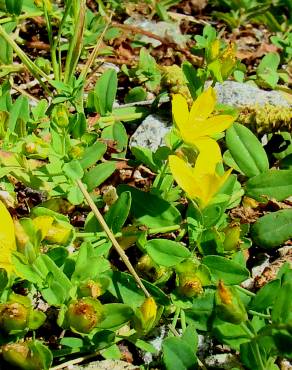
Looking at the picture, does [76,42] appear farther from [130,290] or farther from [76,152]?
[130,290]

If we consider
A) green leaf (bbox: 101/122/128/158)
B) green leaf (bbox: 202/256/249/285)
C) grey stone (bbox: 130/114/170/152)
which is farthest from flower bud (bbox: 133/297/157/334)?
grey stone (bbox: 130/114/170/152)

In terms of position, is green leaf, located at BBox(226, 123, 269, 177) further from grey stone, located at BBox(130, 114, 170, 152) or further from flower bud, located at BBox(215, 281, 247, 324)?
flower bud, located at BBox(215, 281, 247, 324)

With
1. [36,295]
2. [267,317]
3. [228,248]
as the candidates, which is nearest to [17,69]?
[36,295]

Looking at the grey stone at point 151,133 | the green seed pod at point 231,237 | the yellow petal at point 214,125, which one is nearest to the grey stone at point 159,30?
the grey stone at point 151,133

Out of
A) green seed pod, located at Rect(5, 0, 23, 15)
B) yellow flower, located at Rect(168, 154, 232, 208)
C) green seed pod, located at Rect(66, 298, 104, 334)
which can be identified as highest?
green seed pod, located at Rect(5, 0, 23, 15)

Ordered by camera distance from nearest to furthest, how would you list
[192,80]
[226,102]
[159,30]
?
1. [192,80]
2. [226,102]
3. [159,30]

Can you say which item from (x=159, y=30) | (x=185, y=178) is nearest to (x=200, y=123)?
(x=185, y=178)
